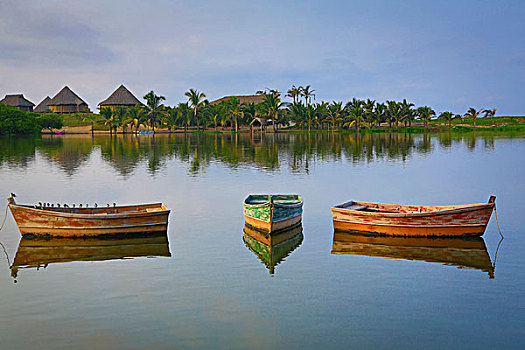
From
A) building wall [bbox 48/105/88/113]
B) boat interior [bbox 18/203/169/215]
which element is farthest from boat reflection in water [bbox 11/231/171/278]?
building wall [bbox 48/105/88/113]

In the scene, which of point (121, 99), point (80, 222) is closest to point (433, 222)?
point (80, 222)

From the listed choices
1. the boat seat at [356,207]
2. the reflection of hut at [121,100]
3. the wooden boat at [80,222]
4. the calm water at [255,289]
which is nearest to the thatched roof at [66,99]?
the reflection of hut at [121,100]

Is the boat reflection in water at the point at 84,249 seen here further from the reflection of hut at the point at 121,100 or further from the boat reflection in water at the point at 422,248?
the reflection of hut at the point at 121,100

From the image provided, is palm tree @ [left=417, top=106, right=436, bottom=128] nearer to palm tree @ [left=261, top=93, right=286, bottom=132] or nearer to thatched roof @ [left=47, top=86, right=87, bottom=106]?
palm tree @ [left=261, top=93, right=286, bottom=132]

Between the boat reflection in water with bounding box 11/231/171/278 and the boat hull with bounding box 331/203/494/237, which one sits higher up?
the boat hull with bounding box 331/203/494/237

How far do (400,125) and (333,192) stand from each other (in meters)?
116

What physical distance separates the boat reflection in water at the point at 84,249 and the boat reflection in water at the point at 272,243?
319cm

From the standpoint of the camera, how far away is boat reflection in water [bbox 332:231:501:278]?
15727 millimetres

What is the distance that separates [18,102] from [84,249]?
149 metres

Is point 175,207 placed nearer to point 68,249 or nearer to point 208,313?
point 68,249

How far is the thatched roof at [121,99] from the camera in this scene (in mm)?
139000

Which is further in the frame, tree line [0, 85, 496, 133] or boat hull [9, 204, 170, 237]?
tree line [0, 85, 496, 133]

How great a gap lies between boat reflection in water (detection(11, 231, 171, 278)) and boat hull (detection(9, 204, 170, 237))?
25cm

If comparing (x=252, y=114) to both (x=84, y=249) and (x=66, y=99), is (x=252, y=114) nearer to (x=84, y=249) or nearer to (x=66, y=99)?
(x=66, y=99)
